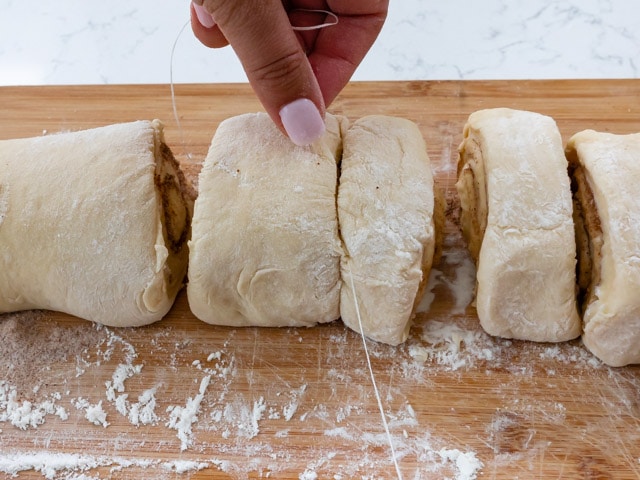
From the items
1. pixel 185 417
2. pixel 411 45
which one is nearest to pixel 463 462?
pixel 185 417

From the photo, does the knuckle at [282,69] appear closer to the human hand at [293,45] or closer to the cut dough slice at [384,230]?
the human hand at [293,45]

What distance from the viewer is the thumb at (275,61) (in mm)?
1363

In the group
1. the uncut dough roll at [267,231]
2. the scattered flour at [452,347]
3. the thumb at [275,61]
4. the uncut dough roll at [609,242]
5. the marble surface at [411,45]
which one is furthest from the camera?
the marble surface at [411,45]

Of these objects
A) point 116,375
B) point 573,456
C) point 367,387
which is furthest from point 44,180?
point 573,456

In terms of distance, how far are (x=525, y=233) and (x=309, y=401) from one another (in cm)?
72

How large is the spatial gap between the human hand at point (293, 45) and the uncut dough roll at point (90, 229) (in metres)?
0.43

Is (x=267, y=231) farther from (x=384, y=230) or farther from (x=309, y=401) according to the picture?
(x=309, y=401)

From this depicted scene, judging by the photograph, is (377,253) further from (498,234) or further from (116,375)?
(116,375)

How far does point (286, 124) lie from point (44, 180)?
2.32 ft

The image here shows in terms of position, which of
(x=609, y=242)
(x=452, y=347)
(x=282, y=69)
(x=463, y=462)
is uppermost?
(x=282, y=69)

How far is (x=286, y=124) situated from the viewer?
5.21 feet

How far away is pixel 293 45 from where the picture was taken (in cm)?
145

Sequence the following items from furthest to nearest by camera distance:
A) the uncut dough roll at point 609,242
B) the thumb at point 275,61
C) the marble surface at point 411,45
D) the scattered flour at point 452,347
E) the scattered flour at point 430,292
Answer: the marble surface at point 411,45 → the scattered flour at point 430,292 → the scattered flour at point 452,347 → the uncut dough roll at point 609,242 → the thumb at point 275,61

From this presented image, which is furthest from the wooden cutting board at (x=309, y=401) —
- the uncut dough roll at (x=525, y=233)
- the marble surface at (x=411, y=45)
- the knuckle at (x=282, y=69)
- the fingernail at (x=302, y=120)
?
the marble surface at (x=411, y=45)
